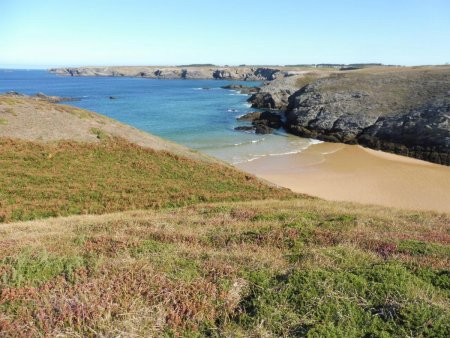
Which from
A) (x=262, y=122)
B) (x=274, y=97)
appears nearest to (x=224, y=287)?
(x=262, y=122)

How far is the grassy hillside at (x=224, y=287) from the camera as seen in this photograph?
548cm

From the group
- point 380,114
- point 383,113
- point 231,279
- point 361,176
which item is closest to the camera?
point 231,279

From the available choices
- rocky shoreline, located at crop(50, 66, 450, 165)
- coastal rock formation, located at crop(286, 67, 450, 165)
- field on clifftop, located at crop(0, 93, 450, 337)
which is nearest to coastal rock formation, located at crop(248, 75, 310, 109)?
coastal rock formation, located at crop(286, 67, 450, 165)

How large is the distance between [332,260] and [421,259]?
→ 237 cm

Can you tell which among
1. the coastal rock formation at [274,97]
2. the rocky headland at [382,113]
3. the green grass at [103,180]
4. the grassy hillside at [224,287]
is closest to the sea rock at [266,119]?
the rocky headland at [382,113]

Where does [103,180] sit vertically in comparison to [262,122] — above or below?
below

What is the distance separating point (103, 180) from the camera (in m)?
23.7

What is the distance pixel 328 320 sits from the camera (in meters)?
5.66

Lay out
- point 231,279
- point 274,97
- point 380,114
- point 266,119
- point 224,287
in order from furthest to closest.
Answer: point 274,97
point 266,119
point 380,114
point 231,279
point 224,287

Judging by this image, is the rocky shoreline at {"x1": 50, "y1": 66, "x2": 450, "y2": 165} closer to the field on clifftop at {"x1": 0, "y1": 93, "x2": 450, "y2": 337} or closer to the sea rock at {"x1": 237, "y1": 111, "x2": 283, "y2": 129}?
the sea rock at {"x1": 237, "y1": 111, "x2": 283, "y2": 129}

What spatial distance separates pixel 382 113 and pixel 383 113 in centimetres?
15

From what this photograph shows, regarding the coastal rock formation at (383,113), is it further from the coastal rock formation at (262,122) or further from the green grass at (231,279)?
the green grass at (231,279)

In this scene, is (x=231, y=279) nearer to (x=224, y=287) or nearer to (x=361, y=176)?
(x=224, y=287)

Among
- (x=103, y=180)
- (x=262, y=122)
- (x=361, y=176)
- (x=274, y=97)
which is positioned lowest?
(x=361, y=176)
